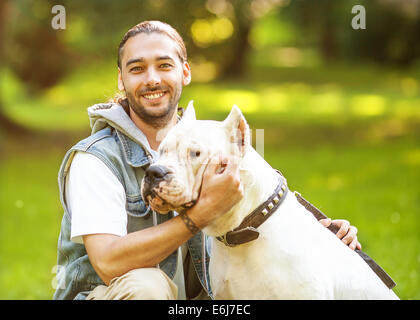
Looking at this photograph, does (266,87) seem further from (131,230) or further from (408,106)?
(131,230)

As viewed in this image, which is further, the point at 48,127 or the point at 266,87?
the point at 266,87

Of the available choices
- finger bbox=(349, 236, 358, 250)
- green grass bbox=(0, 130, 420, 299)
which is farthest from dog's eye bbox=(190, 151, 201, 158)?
green grass bbox=(0, 130, 420, 299)

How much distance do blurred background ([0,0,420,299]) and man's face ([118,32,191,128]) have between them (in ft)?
2.77

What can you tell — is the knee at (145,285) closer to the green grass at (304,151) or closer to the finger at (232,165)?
the finger at (232,165)

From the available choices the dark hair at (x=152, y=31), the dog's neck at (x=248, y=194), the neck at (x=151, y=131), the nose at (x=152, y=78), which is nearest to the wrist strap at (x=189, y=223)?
the dog's neck at (x=248, y=194)

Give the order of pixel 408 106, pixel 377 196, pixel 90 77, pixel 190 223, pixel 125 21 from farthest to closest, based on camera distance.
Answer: pixel 90 77, pixel 408 106, pixel 125 21, pixel 377 196, pixel 190 223

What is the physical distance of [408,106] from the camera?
53.4 feet

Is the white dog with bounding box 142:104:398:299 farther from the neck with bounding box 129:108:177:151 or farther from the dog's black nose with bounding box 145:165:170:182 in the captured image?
the neck with bounding box 129:108:177:151

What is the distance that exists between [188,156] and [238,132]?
267mm

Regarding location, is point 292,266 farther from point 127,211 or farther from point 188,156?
point 127,211

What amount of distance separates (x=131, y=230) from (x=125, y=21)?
890 cm

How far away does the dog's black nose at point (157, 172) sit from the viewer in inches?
102
